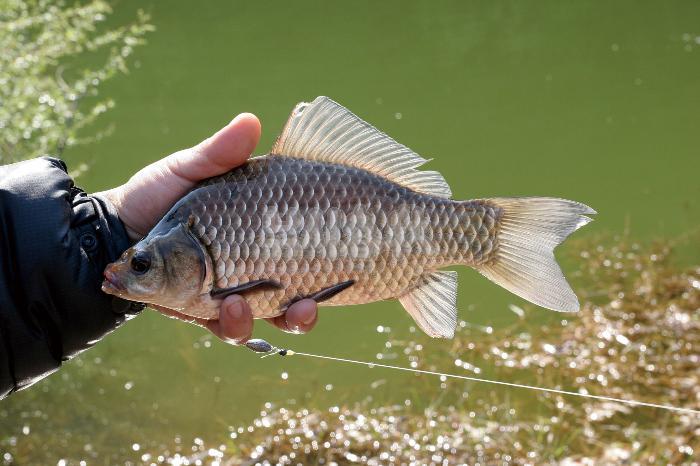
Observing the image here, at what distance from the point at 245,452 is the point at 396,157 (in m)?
2.44

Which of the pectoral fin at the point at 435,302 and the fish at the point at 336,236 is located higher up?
the fish at the point at 336,236

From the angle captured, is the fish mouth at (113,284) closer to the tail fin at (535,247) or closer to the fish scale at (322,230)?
the fish scale at (322,230)

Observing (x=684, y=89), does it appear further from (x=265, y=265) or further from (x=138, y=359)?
(x=265, y=265)

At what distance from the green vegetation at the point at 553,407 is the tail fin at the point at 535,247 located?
1954 mm

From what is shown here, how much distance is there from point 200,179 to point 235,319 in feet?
1.41

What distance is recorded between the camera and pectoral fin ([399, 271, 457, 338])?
209 cm

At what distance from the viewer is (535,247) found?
2.06m

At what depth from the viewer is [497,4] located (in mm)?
12055

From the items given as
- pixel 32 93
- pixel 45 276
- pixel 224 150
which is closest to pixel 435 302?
pixel 224 150

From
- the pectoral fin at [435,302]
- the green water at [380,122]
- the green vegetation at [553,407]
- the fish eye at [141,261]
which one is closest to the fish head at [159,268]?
the fish eye at [141,261]

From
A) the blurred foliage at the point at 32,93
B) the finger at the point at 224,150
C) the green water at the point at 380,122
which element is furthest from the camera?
the blurred foliage at the point at 32,93

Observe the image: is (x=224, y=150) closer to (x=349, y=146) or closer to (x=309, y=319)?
(x=349, y=146)

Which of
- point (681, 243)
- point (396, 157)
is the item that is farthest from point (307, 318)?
point (681, 243)

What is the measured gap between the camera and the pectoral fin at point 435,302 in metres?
2.09
